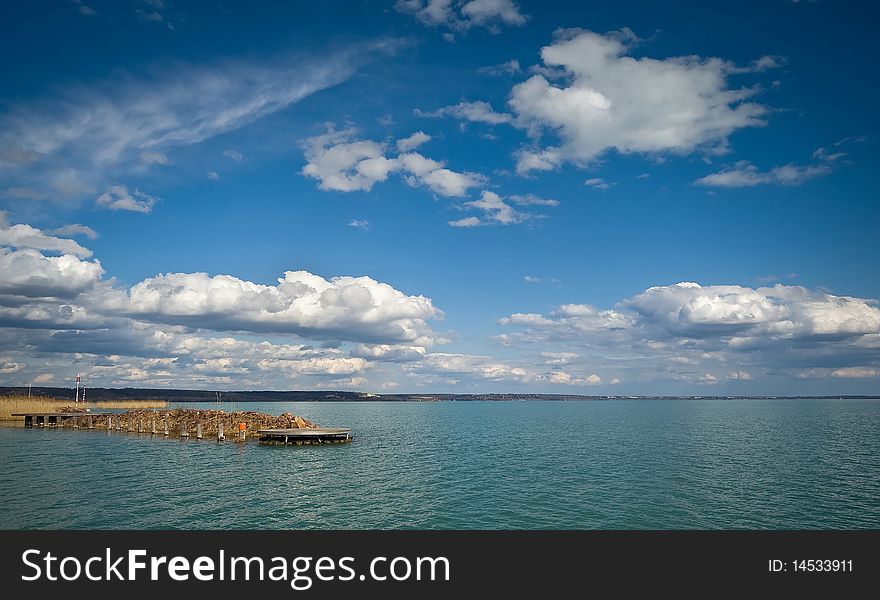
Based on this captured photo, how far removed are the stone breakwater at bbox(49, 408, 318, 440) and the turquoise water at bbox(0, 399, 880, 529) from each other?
775 centimetres

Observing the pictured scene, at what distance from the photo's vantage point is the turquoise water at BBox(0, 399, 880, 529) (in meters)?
37.6

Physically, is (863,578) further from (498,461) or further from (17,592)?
(498,461)

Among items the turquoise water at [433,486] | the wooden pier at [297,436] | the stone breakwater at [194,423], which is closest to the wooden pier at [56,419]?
the stone breakwater at [194,423]

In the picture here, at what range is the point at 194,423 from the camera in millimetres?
96625

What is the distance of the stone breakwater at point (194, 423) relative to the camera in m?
90.6

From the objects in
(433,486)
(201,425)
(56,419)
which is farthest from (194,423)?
(433,486)

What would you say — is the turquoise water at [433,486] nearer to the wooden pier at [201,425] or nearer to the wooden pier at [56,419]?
the wooden pier at [201,425]

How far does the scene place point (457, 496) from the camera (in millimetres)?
45344

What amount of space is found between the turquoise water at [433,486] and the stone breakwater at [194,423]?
775 cm

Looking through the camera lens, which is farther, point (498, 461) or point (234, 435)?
point (234, 435)

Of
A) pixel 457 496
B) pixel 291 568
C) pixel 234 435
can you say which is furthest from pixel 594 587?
pixel 234 435

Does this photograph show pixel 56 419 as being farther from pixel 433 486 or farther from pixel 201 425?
pixel 433 486

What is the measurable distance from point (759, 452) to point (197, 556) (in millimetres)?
74541

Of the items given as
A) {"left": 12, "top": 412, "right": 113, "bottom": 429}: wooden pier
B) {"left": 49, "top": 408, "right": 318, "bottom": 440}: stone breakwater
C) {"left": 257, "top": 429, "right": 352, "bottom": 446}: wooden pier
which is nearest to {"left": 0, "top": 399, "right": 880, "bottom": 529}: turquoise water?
{"left": 257, "top": 429, "right": 352, "bottom": 446}: wooden pier
